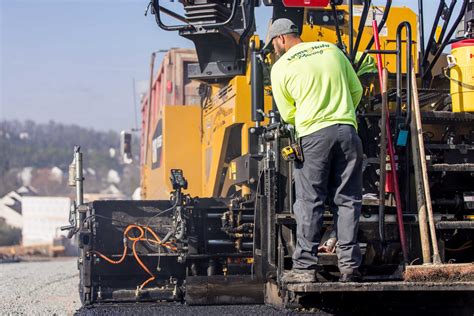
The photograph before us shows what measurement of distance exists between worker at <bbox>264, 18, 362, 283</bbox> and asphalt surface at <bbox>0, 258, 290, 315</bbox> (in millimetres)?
1198

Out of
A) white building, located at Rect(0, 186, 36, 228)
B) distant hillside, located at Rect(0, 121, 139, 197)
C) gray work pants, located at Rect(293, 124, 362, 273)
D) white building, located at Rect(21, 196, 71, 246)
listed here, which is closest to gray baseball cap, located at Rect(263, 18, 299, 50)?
gray work pants, located at Rect(293, 124, 362, 273)

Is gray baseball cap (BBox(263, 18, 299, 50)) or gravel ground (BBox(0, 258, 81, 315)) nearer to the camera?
gray baseball cap (BBox(263, 18, 299, 50))

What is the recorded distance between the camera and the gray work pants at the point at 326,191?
4.85 meters

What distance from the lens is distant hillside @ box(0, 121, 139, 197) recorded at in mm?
82062

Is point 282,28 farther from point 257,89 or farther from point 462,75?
point 462,75

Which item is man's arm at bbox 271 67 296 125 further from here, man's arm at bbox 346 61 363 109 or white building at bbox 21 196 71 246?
white building at bbox 21 196 71 246

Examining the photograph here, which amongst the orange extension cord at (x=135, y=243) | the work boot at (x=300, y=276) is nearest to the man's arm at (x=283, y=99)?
the work boot at (x=300, y=276)

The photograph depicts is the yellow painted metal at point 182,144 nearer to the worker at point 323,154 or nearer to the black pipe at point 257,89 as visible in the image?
the black pipe at point 257,89

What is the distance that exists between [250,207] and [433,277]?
2.27 m

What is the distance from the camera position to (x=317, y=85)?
16.3 ft

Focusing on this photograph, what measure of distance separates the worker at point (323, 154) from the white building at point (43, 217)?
122 feet

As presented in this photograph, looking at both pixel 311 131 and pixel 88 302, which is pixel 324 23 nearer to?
pixel 311 131

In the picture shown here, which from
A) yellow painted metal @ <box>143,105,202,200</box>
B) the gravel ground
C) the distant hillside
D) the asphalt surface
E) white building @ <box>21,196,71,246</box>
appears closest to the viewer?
the asphalt surface

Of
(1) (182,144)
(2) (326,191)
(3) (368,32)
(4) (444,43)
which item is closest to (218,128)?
(1) (182,144)
